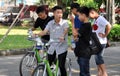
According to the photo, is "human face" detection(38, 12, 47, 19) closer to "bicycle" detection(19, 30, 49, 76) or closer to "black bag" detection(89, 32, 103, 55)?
"bicycle" detection(19, 30, 49, 76)

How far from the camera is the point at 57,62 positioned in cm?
746

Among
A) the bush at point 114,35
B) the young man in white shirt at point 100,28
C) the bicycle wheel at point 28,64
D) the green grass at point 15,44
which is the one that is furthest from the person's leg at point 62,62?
the bush at point 114,35

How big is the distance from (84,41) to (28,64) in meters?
1.95

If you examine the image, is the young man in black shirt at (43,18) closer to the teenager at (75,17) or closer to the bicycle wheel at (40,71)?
the teenager at (75,17)

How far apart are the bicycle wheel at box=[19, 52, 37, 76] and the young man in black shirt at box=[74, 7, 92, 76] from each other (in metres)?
1.63

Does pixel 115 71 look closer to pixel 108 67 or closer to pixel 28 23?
pixel 108 67

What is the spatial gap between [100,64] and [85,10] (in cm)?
219

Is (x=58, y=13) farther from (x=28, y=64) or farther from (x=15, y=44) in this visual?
(x=15, y=44)

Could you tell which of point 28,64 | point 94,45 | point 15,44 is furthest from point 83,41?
point 15,44

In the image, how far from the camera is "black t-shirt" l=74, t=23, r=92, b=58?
22.9 feet

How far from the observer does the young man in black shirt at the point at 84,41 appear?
697 centimetres

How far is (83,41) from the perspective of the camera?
706cm

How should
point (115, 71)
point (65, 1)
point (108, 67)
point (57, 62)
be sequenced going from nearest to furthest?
point (57, 62), point (115, 71), point (108, 67), point (65, 1)

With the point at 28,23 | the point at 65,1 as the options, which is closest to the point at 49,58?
the point at 65,1
